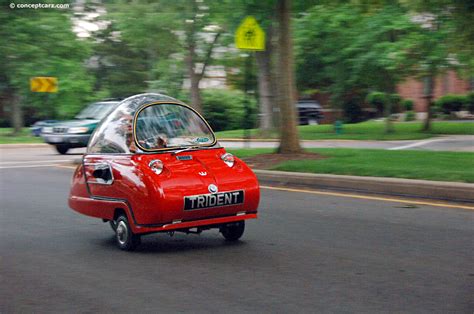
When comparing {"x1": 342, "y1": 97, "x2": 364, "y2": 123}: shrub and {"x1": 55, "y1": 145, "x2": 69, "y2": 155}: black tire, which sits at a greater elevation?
{"x1": 55, "y1": 145, "x2": 69, "y2": 155}: black tire

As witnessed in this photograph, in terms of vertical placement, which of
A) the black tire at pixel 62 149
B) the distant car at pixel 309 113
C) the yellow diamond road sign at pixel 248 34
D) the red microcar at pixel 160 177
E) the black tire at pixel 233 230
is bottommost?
the distant car at pixel 309 113

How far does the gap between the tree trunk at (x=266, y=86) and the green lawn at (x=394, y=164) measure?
36.4 ft

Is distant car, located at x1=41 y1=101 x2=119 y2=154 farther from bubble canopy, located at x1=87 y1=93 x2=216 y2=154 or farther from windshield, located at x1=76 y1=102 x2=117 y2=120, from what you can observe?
bubble canopy, located at x1=87 y1=93 x2=216 y2=154

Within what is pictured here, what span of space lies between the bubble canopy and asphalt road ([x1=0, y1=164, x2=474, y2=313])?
1111mm

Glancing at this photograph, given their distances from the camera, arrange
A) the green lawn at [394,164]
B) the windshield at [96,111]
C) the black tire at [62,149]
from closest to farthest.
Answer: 1. the green lawn at [394,164]
2. the windshield at [96,111]
3. the black tire at [62,149]

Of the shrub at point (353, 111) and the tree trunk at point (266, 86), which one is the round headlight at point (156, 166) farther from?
the shrub at point (353, 111)

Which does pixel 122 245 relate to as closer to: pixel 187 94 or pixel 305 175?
pixel 305 175

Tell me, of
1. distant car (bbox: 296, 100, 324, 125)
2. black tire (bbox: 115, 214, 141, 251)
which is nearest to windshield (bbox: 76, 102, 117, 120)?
black tire (bbox: 115, 214, 141, 251)

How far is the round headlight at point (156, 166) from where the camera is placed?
762 centimetres

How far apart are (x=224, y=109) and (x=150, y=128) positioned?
33996 millimetres

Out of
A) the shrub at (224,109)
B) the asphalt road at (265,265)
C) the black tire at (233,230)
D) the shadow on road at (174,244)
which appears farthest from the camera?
the shrub at (224,109)

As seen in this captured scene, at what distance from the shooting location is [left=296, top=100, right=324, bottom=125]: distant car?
141 ft

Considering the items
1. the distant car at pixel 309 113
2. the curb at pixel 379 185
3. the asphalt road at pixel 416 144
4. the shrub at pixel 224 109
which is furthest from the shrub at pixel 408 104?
the curb at pixel 379 185

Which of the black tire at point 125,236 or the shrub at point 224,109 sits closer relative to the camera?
the black tire at point 125,236
